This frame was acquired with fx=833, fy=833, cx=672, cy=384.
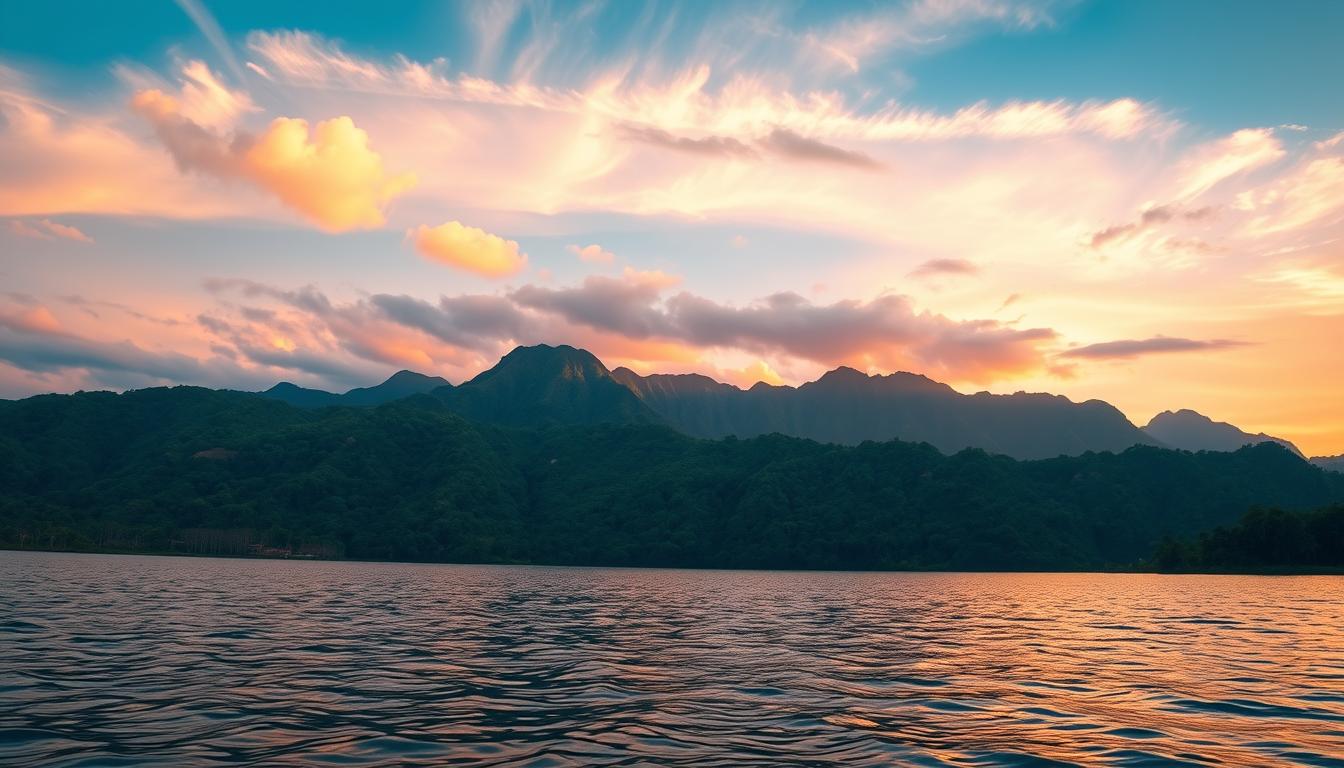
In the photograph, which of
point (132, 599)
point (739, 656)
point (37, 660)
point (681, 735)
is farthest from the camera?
point (132, 599)

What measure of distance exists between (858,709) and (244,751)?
18.0 m

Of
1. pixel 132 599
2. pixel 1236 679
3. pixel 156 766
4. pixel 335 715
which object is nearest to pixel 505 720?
pixel 335 715

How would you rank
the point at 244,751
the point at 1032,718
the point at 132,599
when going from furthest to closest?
the point at 132,599 → the point at 1032,718 → the point at 244,751

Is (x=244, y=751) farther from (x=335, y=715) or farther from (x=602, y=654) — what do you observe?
(x=602, y=654)

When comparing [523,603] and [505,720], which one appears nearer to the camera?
[505,720]

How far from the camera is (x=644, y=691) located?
1187 inches

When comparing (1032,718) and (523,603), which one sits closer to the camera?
(1032,718)

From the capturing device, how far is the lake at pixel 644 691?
20.7 m

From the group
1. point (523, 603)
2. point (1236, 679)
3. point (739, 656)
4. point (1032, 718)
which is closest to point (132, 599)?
point (523, 603)

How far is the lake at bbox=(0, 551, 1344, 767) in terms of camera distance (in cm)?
2072

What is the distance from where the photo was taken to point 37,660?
32969 mm

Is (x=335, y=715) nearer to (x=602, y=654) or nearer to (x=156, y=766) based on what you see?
(x=156, y=766)

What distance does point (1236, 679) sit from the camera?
3453 cm

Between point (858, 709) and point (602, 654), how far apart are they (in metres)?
17.7
